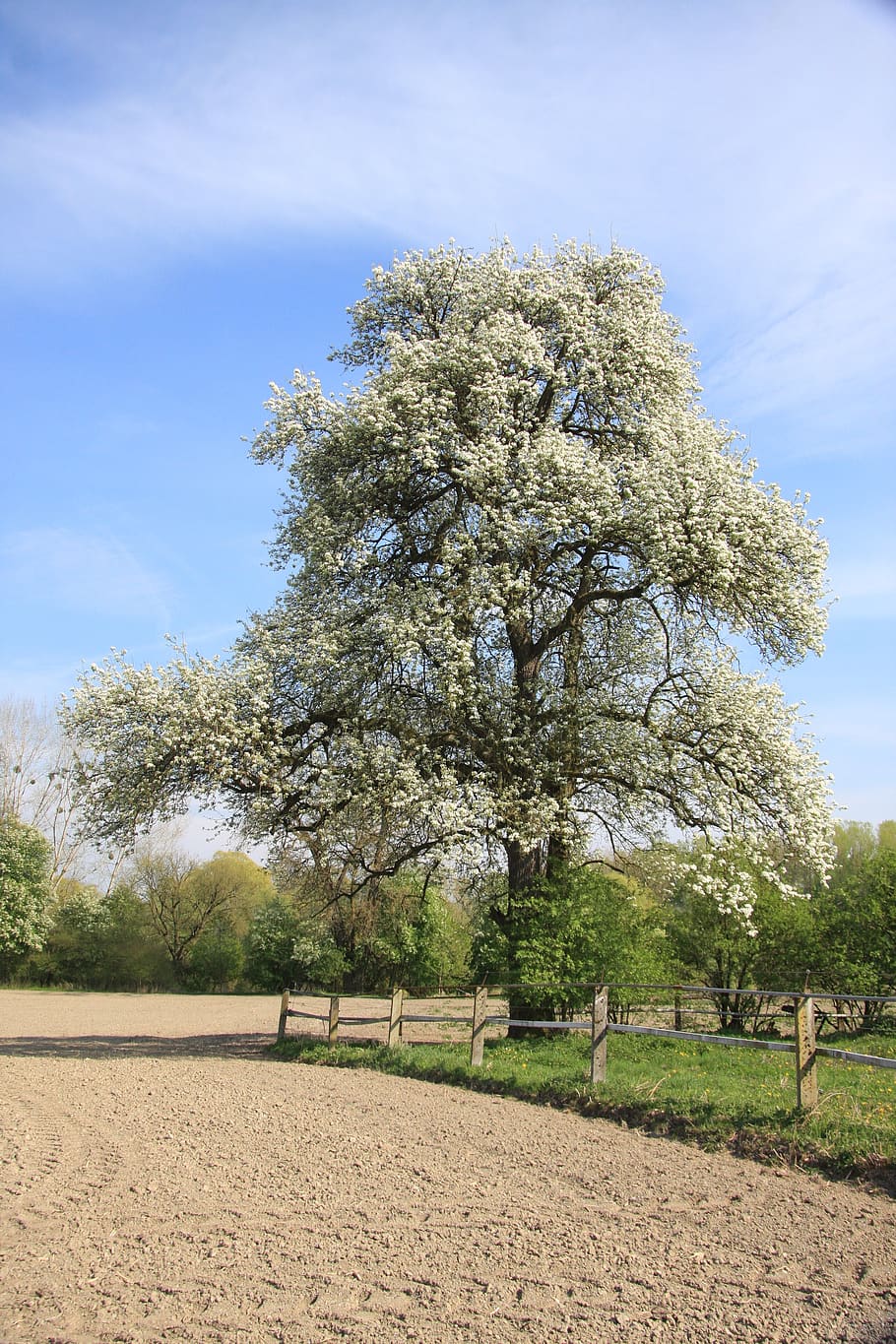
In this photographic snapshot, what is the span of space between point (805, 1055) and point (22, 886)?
43512 millimetres

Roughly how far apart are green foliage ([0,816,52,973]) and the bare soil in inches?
1477

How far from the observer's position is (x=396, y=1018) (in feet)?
53.5

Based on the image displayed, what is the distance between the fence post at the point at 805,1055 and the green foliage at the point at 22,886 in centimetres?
4323

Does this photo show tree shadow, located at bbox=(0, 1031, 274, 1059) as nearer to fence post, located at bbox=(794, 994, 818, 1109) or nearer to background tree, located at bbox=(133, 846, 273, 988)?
fence post, located at bbox=(794, 994, 818, 1109)

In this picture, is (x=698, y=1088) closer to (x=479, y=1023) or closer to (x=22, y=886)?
(x=479, y=1023)

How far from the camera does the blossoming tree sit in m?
15.4

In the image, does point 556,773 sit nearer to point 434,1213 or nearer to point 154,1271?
point 434,1213

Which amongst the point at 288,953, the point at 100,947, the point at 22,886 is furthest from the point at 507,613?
the point at 100,947

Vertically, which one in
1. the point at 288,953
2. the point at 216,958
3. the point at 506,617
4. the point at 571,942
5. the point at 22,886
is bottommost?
the point at 216,958

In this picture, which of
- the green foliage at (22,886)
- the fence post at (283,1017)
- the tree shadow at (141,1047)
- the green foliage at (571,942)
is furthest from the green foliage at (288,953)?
the green foliage at (571,942)

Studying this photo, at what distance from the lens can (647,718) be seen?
53.5 ft

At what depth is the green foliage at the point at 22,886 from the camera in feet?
148

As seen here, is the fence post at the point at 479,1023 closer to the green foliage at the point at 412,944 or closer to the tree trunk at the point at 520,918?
the tree trunk at the point at 520,918

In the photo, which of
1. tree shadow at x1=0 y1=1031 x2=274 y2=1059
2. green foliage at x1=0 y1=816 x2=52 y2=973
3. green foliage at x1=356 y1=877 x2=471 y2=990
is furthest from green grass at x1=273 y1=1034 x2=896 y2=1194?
green foliage at x1=0 y1=816 x2=52 y2=973
